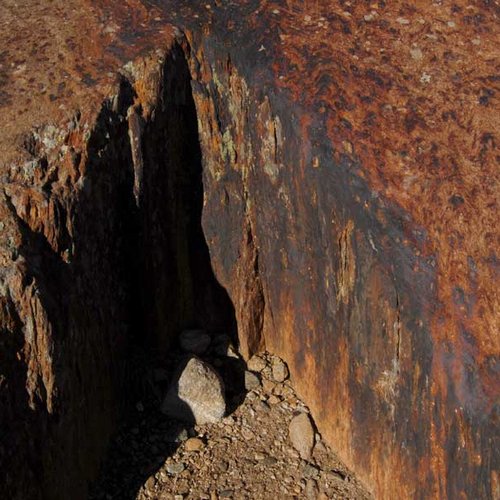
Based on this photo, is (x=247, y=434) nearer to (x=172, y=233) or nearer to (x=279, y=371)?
(x=279, y=371)

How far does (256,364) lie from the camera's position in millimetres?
4477

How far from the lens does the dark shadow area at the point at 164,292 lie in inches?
161

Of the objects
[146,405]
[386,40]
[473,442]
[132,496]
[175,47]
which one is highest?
[386,40]

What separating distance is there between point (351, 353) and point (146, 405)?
961mm

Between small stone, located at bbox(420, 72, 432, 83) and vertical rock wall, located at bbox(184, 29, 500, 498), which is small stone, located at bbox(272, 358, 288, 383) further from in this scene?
small stone, located at bbox(420, 72, 432, 83)

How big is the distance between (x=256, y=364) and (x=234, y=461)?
1.78 ft

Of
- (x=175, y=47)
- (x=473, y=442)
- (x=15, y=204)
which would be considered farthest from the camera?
(x=175, y=47)

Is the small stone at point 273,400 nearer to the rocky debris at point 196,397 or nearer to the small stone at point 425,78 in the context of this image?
the rocky debris at point 196,397

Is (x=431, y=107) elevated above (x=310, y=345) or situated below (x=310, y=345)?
above

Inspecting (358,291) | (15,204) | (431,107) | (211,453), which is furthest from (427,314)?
(15,204)

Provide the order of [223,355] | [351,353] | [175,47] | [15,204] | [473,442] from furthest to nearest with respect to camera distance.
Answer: [223,355] → [175,47] → [351,353] → [15,204] → [473,442]

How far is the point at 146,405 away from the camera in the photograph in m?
4.28

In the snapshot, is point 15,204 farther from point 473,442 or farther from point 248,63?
point 473,442

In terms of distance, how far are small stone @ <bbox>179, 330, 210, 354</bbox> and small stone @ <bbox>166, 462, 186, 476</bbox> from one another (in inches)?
23.2
